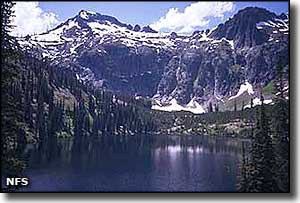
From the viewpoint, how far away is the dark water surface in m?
5.34

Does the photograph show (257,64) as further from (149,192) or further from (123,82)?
(149,192)

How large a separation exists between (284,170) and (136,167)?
210cm

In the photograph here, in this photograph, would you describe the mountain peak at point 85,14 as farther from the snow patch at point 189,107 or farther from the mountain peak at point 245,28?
the snow patch at point 189,107

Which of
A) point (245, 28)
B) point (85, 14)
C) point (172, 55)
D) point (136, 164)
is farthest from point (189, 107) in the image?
point (85, 14)

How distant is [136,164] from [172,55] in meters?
1.60

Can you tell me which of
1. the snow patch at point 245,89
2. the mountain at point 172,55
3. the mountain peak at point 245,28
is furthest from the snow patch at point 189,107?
the mountain peak at point 245,28

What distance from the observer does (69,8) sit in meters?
5.49

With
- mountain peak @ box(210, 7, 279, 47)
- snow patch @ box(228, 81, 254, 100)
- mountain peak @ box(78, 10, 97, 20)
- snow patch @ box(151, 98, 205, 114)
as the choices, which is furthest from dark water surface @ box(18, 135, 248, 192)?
mountain peak @ box(78, 10, 97, 20)

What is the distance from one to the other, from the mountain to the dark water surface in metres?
0.62

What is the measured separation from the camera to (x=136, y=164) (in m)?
6.49

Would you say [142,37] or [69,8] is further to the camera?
[142,37]

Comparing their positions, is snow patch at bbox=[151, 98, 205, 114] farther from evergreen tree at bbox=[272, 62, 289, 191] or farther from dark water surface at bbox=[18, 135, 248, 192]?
evergreen tree at bbox=[272, 62, 289, 191]

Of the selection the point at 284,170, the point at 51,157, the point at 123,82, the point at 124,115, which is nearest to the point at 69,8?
the point at 123,82

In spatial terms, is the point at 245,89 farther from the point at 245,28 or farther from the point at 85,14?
the point at 85,14
